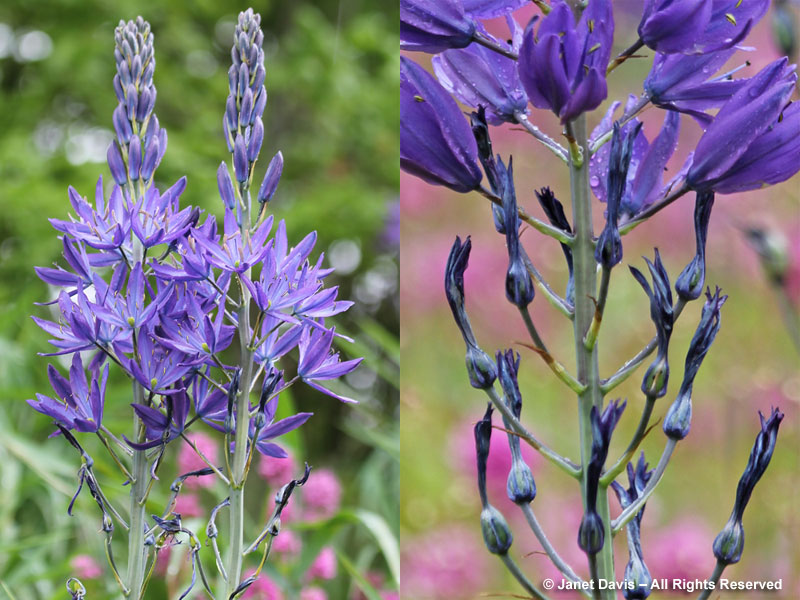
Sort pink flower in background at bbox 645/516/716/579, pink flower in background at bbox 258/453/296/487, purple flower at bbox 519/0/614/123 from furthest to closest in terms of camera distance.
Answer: pink flower in background at bbox 258/453/296/487
pink flower in background at bbox 645/516/716/579
purple flower at bbox 519/0/614/123

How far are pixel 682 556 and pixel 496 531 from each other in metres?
0.68

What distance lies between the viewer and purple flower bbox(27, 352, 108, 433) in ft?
1.67

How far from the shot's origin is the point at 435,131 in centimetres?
46

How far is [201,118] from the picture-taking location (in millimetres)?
3332

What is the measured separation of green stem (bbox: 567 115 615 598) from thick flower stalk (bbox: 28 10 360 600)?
0.14 metres

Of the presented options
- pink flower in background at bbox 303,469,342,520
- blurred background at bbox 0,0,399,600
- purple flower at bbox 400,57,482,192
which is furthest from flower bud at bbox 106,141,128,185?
blurred background at bbox 0,0,399,600

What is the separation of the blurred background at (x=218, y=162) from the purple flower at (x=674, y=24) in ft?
4.32

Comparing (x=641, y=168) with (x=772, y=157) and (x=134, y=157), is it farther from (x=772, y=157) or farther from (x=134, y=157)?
(x=134, y=157)

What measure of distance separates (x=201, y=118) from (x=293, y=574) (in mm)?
2517

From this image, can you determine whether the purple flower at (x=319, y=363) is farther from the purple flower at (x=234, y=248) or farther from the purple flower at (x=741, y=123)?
the purple flower at (x=741, y=123)

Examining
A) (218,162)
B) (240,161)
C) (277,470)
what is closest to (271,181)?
(240,161)

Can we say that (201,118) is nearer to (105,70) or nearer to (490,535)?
(105,70)

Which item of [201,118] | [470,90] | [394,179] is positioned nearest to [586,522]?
[470,90]

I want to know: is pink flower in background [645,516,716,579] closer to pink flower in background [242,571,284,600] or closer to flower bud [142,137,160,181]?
pink flower in background [242,571,284,600]
